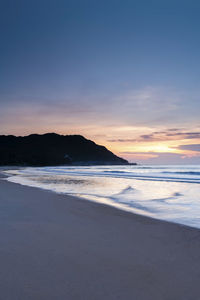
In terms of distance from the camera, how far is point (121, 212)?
21.6 ft

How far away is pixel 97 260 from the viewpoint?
10.1 ft

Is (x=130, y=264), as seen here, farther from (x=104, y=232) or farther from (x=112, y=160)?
(x=112, y=160)

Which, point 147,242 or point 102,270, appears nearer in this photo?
point 102,270

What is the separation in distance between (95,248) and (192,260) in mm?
1235

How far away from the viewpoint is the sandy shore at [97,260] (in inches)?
92.2

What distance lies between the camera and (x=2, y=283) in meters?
2.41

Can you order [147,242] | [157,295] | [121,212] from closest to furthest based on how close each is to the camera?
Answer: [157,295]
[147,242]
[121,212]

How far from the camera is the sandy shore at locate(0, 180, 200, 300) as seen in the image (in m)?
2.34

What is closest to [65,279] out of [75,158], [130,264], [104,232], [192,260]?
[130,264]

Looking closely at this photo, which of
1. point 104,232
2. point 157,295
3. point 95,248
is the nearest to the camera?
point 157,295

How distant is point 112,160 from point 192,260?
19137 cm

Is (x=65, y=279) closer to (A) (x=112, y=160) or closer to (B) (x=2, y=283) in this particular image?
(B) (x=2, y=283)

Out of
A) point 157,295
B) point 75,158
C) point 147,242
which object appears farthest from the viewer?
point 75,158

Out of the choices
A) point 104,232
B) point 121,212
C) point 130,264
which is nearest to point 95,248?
point 130,264
